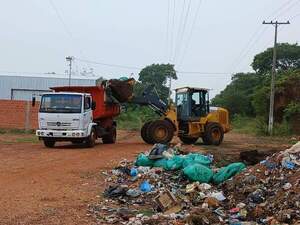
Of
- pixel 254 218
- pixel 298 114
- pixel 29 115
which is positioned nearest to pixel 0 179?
pixel 254 218

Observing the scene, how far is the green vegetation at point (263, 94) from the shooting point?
48375 millimetres

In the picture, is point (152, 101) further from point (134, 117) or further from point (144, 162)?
point (134, 117)

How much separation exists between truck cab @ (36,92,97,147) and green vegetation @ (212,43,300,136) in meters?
24.4

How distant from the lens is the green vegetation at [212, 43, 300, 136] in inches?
1905

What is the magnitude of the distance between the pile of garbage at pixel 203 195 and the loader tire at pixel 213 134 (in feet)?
40.0

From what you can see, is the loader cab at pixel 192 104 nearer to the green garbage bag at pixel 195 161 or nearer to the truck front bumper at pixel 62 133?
the truck front bumper at pixel 62 133

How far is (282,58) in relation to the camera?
80.1m

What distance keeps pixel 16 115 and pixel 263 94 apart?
23813 mm

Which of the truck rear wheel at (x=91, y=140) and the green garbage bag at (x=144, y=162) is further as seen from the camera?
the truck rear wheel at (x=91, y=140)

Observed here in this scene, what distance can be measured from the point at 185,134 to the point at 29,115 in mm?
13938

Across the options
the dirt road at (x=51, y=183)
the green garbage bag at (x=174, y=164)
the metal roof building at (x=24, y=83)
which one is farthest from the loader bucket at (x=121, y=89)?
the metal roof building at (x=24, y=83)

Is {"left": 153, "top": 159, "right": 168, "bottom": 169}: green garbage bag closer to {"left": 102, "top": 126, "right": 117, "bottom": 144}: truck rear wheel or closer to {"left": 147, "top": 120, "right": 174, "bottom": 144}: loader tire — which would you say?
{"left": 147, "top": 120, "right": 174, "bottom": 144}: loader tire

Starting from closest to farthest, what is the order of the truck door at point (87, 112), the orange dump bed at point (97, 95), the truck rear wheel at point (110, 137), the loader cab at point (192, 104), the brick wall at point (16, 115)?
the truck door at point (87, 112) → the orange dump bed at point (97, 95) → the loader cab at point (192, 104) → the truck rear wheel at point (110, 137) → the brick wall at point (16, 115)

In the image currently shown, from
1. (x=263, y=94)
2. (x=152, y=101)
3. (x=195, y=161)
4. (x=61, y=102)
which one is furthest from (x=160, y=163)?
(x=263, y=94)
